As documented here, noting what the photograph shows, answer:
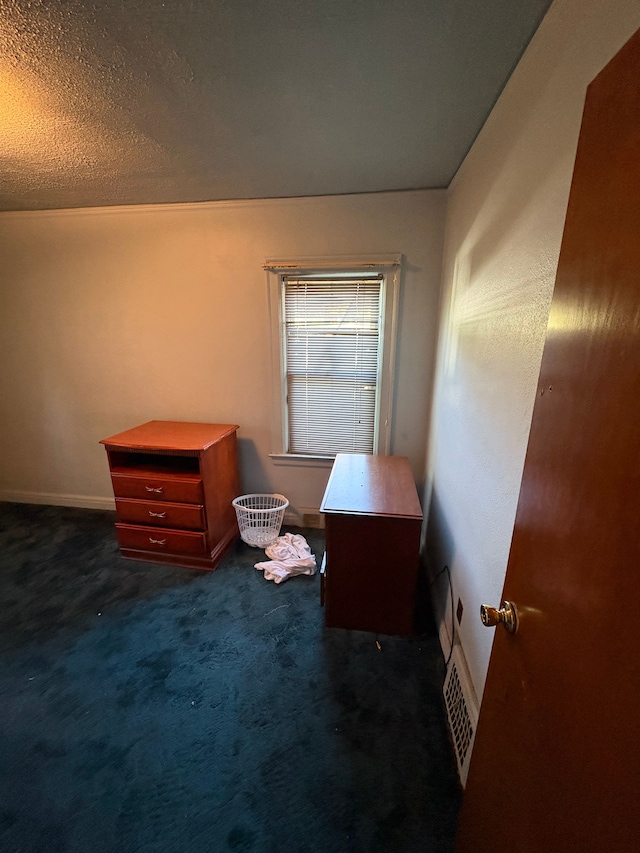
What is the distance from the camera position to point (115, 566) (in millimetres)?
2189

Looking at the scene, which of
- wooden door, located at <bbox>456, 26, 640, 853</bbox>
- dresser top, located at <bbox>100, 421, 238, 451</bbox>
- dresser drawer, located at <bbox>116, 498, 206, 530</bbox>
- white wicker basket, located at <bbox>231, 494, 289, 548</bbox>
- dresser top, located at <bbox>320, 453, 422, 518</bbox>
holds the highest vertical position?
wooden door, located at <bbox>456, 26, 640, 853</bbox>

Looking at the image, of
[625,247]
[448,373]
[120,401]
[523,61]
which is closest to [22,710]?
[120,401]

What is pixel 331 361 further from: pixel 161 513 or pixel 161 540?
pixel 161 540

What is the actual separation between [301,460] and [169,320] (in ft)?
4.76

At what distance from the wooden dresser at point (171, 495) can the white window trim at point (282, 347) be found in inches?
18.3

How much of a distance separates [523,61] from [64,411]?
3.44 metres

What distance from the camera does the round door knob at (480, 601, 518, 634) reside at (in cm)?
68

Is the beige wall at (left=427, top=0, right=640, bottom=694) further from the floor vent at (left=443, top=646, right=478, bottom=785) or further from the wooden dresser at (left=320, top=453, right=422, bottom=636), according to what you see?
the wooden dresser at (left=320, top=453, right=422, bottom=636)

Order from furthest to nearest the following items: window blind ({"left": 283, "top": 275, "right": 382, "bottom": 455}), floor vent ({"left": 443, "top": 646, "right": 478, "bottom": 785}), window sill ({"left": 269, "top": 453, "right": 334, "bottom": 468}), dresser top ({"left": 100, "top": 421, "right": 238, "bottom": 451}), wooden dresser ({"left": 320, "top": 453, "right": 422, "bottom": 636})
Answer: window sill ({"left": 269, "top": 453, "right": 334, "bottom": 468}) < window blind ({"left": 283, "top": 275, "right": 382, "bottom": 455}) < dresser top ({"left": 100, "top": 421, "right": 238, "bottom": 451}) < wooden dresser ({"left": 320, "top": 453, "right": 422, "bottom": 636}) < floor vent ({"left": 443, "top": 646, "right": 478, "bottom": 785})

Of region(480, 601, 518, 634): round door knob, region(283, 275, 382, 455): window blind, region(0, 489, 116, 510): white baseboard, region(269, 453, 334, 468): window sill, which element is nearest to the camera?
region(480, 601, 518, 634): round door knob

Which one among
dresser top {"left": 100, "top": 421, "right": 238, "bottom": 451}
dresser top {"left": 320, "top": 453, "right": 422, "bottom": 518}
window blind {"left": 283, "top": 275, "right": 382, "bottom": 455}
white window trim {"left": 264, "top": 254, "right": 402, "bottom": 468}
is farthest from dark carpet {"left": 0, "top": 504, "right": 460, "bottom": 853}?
window blind {"left": 283, "top": 275, "right": 382, "bottom": 455}

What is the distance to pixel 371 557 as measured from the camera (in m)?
1.59

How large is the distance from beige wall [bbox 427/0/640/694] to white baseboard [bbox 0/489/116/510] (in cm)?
285

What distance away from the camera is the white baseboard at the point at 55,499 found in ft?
9.57
